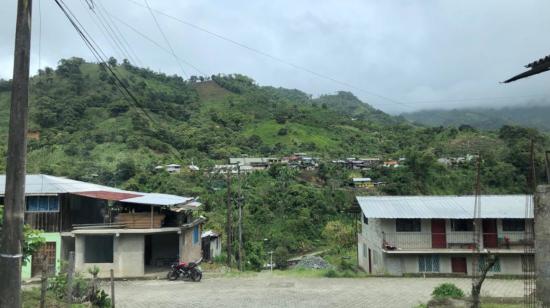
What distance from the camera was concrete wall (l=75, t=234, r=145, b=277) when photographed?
63.7ft

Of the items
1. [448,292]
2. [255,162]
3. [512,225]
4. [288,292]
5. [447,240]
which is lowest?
[288,292]

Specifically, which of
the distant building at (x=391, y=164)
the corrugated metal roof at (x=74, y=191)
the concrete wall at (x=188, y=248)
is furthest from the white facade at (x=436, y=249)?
the distant building at (x=391, y=164)

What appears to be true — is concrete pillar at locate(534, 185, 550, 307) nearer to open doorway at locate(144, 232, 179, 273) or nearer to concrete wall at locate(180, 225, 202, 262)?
concrete wall at locate(180, 225, 202, 262)

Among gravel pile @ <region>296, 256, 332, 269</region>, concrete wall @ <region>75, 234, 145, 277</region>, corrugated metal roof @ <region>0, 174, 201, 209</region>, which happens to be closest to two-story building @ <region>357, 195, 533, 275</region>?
gravel pile @ <region>296, 256, 332, 269</region>

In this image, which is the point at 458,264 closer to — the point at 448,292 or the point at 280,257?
the point at 448,292

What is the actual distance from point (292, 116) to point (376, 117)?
54.4 m

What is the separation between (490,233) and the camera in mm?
Answer: 23531

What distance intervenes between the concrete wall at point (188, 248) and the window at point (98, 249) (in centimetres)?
331

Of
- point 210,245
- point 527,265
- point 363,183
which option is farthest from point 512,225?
point 363,183

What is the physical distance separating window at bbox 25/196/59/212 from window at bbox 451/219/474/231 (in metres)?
19.3

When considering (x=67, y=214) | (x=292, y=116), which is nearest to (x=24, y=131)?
(x=67, y=214)

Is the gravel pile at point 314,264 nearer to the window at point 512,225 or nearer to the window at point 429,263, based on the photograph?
the window at point 429,263

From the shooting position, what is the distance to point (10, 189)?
18.3 feet

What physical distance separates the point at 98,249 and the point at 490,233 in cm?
1946
